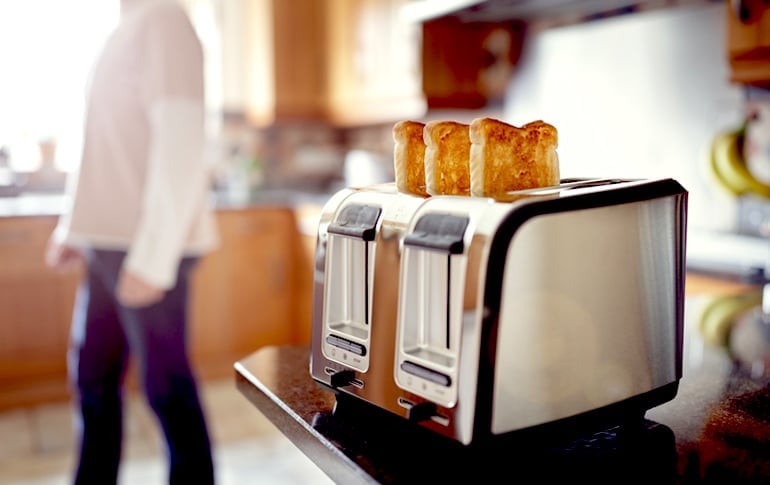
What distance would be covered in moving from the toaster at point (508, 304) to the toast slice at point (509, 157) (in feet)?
0.16

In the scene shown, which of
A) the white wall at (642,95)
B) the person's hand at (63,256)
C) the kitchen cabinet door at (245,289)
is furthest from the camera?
the kitchen cabinet door at (245,289)

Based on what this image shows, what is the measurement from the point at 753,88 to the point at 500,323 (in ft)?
5.16

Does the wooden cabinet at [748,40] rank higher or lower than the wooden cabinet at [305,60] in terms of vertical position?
lower

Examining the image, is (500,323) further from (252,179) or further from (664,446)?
(252,179)

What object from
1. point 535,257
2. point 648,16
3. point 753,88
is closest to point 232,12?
point 648,16

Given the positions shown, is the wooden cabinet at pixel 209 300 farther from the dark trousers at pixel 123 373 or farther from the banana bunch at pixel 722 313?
the banana bunch at pixel 722 313

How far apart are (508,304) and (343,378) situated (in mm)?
226

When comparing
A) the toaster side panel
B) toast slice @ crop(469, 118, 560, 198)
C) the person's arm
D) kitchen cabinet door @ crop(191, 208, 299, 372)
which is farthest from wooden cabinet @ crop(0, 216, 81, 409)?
the toaster side panel

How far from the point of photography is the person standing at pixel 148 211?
1.56 meters

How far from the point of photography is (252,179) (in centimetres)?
372

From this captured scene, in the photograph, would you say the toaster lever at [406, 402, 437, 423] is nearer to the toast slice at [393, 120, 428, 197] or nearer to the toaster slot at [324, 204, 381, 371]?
the toaster slot at [324, 204, 381, 371]

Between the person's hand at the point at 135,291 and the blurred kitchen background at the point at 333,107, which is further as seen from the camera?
the blurred kitchen background at the point at 333,107

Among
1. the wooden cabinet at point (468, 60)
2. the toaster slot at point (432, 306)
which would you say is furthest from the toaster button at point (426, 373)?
the wooden cabinet at point (468, 60)

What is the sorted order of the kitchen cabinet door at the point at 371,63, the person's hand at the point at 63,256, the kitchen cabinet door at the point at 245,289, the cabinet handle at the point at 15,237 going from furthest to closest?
the kitchen cabinet door at the point at 245,289 < the kitchen cabinet door at the point at 371,63 < the cabinet handle at the point at 15,237 < the person's hand at the point at 63,256
